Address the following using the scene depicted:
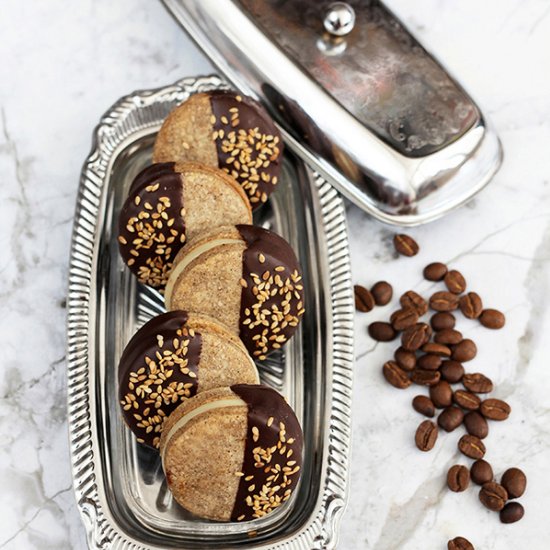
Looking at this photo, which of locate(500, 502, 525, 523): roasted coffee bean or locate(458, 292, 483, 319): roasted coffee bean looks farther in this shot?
locate(458, 292, 483, 319): roasted coffee bean

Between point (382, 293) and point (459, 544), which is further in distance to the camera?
point (382, 293)

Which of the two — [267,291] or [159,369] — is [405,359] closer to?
[267,291]

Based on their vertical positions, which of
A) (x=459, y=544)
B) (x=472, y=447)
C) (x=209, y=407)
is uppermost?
(x=209, y=407)

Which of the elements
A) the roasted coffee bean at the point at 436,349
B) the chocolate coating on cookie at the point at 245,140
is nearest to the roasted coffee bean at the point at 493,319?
the roasted coffee bean at the point at 436,349

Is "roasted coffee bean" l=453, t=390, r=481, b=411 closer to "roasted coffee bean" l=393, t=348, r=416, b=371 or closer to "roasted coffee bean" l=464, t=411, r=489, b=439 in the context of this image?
"roasted coffee bean" l=464, t=411, r=489, b=439

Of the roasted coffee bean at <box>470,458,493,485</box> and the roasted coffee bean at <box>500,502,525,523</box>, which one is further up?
the roasted coffee bean at <box>470,458,493,485</box>

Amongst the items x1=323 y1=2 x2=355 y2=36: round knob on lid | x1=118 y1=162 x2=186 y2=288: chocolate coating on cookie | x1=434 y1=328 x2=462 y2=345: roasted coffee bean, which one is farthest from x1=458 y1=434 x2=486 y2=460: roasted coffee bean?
x1=323 y1=2 x2=355 y2=36: round knob on lid

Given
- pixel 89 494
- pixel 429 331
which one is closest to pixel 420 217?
pixel 429 331

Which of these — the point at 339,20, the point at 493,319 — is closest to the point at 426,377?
the point at 493,319
